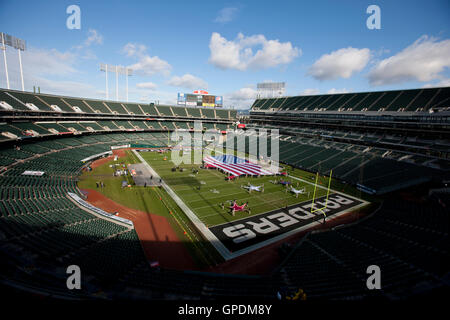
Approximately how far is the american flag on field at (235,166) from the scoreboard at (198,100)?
44.1m

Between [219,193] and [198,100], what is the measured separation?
2418 inches

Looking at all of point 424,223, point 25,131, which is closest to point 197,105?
point 25,131

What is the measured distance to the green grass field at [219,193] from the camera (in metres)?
23.0

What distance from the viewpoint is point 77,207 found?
1992cm

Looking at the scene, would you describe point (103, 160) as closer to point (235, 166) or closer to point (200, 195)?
point (200, 195)

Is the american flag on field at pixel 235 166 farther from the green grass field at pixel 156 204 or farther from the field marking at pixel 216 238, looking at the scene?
the green grass field at pixel 156 204

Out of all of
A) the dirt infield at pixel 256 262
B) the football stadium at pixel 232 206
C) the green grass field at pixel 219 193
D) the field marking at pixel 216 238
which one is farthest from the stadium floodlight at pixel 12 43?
the dirt infield at pixel 256 262

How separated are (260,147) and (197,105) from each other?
3611 cm

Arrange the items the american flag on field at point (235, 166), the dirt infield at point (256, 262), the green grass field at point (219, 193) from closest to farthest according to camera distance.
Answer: the dirt infield at point (256, 262), the green grass field at point (219, 193), the american flag on field at point (235, 166)

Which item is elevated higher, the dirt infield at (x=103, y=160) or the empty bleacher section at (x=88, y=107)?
the empty bleacher section at (x=88, y=107)

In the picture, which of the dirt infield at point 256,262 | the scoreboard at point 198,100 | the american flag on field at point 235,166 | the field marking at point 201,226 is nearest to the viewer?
the dirt infield at point 256,262

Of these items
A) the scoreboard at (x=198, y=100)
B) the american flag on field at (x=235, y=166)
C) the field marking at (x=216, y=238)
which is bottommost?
the field marking at (x=216, y=238)

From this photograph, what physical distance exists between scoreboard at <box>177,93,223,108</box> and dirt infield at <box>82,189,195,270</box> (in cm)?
6274

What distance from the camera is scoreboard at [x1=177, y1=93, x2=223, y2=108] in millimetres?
80963
